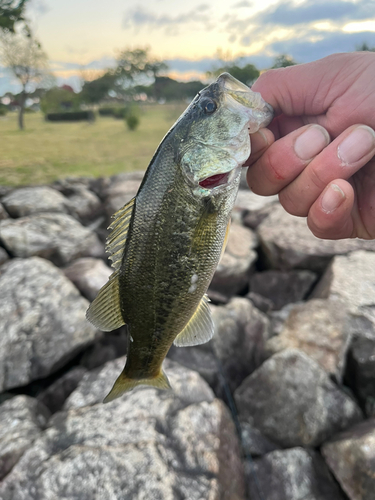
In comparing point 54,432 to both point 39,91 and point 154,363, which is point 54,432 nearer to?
point 154,363

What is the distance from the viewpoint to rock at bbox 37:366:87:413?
9.36 ft

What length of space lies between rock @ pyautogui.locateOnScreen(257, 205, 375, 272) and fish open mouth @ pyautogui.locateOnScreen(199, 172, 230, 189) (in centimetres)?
312

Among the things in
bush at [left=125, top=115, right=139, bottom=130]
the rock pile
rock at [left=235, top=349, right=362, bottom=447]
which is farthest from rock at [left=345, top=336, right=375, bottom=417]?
bush at [left=125, top=115, right=139, bottom=130]

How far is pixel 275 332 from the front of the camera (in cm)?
362

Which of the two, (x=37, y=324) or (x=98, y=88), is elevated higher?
(x=98, y=88)

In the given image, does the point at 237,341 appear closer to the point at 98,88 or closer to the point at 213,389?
the point at 213,389

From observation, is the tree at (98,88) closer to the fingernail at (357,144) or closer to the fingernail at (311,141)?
the fingernail at (311,141)

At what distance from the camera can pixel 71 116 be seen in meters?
11.9

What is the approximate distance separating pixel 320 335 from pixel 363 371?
0.44 metres

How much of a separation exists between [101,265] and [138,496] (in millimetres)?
2661

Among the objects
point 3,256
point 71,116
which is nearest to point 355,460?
point 3,256

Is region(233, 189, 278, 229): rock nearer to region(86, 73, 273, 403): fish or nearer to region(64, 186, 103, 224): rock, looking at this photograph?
region(64, 186, 103, 224): rock

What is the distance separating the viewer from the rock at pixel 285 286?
167 inches

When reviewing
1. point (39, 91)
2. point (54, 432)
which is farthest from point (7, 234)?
point (39, 91)
